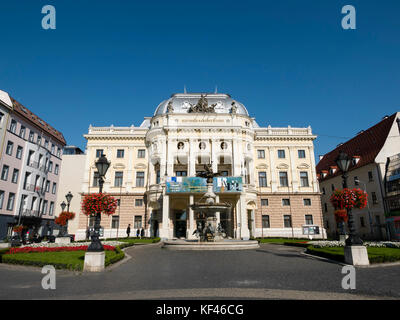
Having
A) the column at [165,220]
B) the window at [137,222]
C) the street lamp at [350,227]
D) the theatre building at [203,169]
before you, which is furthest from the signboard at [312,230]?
the street lamp at [350,227]

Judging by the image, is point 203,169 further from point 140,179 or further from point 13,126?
point 13,126

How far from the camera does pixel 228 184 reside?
117 feet

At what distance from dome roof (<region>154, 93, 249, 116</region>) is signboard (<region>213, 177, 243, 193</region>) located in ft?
42.2

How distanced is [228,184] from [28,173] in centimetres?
3055

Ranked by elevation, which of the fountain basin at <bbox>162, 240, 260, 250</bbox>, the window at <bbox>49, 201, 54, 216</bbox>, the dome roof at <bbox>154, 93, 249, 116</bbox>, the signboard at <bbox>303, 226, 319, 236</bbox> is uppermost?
the dome roof at <bbox>154, 93, 249, 116</bbox>

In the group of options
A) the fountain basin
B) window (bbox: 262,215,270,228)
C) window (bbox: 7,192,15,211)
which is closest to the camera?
the fountain basin

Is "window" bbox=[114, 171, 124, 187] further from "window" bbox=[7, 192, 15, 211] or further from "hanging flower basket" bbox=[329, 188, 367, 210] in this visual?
"hanging flower basket" bbox=[329, 188, 367, 210]

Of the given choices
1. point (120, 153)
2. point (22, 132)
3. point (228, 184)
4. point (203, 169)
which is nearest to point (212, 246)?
point (228, 184)

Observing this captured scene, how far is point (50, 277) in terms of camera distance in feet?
29.9

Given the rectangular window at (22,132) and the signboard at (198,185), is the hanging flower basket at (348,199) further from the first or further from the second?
the rectangular window at (22,132)

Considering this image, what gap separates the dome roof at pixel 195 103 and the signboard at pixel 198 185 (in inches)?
486

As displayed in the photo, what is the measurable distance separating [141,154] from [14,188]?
60.7 ft

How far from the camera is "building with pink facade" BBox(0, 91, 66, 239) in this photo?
35.3 metres

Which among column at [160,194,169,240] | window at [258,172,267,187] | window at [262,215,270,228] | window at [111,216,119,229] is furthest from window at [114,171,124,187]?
window at [262,215,270,228]
